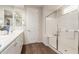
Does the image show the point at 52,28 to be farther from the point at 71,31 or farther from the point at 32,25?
the point at 32,25

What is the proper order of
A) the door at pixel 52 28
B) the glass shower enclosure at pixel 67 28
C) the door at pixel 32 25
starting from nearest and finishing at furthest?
the glass shower enclosure at pixel 67 28
the door at pixel 32 25
the door at pixel 52 28

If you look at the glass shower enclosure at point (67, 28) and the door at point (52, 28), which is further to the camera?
the door at point (52, 28)

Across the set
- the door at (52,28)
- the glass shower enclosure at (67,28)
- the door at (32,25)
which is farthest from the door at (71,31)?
the door at (32,25)

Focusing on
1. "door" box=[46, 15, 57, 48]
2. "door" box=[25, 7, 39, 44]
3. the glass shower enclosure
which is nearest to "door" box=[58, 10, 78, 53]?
the glass shower enclosure

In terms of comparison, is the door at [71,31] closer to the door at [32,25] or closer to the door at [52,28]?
the door at [52,28]

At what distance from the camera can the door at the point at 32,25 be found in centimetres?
128

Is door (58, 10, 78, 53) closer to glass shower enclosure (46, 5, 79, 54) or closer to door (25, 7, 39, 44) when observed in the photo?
glass shower enclosure (46, 5, 79, 54)

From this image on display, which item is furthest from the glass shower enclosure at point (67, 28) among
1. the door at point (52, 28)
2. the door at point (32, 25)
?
the door at point (32, 25)

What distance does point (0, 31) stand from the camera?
1.36 m

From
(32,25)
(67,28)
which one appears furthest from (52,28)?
(32,25)

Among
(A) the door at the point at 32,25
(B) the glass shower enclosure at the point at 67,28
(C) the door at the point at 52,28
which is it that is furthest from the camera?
(C) the door at the point at 52,28

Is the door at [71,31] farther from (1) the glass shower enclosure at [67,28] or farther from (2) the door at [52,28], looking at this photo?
(2) the door at [52,28]
